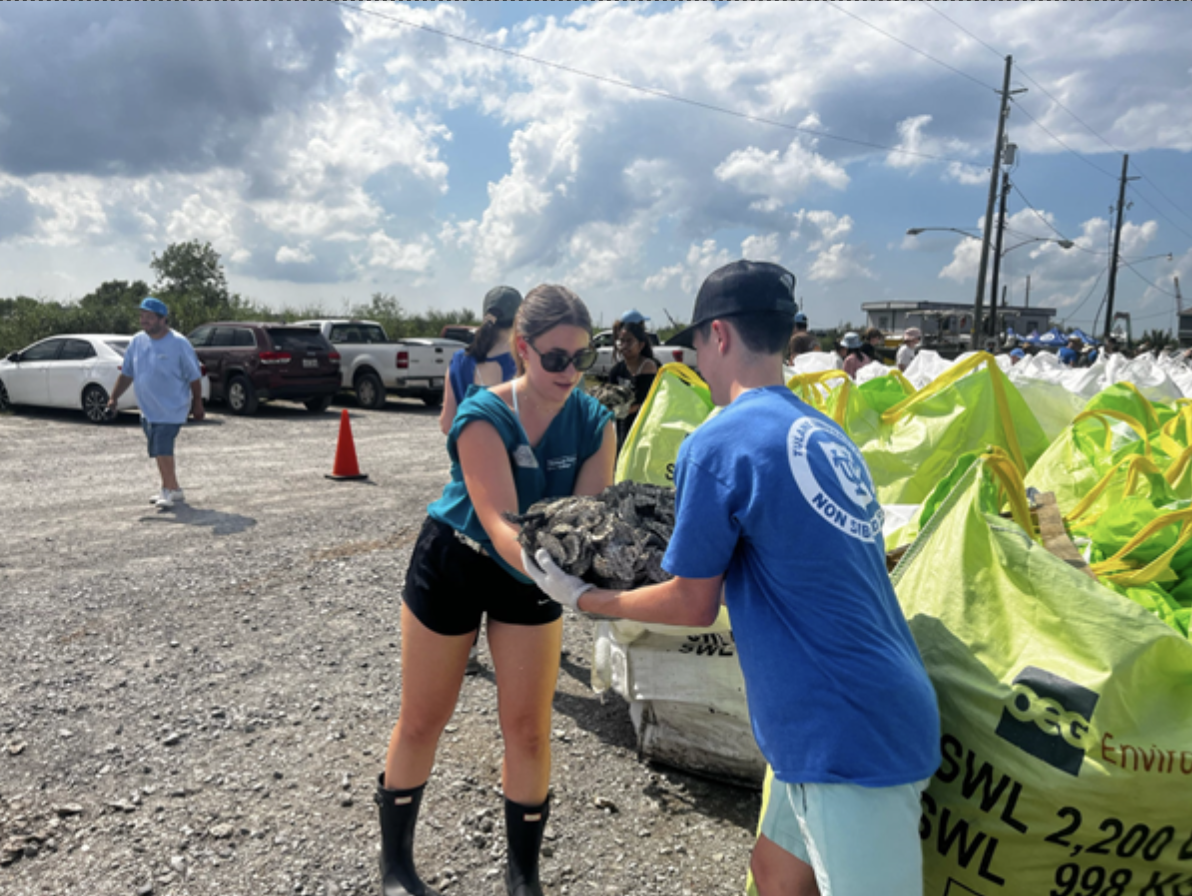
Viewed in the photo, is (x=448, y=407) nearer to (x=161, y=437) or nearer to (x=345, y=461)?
(x=161, y=437)

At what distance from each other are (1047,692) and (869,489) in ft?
1.77

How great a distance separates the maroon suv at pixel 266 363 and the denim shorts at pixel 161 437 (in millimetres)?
7764

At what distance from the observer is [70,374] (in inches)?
551

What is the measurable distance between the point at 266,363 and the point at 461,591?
46.0 ft

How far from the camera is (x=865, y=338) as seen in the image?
31.5 feet

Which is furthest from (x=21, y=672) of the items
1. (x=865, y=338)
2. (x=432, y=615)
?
(x=865, y=338)

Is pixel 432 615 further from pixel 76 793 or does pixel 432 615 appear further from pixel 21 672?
pixel 21 672

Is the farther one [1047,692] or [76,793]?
[76,793]

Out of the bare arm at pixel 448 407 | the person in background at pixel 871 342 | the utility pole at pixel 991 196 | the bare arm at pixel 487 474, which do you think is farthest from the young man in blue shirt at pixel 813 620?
the utility pole at pixel 991 196

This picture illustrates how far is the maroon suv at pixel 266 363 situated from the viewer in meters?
15.0

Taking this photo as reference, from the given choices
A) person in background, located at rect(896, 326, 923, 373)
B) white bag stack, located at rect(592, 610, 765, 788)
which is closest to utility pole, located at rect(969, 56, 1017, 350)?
person in background, located at rect(896, 326, 923, 373)

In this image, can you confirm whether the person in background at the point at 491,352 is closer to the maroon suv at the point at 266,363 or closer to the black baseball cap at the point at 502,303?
the black baseball cap at the point at 502,303

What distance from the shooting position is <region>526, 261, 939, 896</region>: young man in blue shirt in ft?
4.68

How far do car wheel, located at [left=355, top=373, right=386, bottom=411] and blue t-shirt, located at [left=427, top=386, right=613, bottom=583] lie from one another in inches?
588
